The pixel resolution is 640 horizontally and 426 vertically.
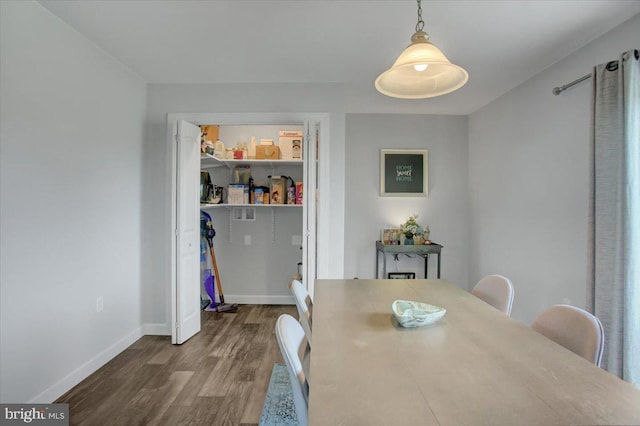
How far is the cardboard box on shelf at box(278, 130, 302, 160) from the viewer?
3.81m

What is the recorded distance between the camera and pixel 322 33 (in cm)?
233

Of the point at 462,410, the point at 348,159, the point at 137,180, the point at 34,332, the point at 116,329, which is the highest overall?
the point at 348,159

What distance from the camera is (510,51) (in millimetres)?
2594

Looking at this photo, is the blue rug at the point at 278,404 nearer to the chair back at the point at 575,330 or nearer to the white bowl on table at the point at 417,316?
the white bowl on table at the point at 417,316

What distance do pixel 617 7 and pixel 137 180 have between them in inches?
152

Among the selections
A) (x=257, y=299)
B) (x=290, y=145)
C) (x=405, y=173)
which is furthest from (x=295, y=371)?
(x=405, y=173)

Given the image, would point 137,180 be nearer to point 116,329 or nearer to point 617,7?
point 116,329

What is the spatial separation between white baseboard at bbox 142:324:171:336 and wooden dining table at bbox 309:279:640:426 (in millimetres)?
2402

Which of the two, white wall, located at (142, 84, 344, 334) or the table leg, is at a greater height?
white wall, located at (142, 84, 344, 334)

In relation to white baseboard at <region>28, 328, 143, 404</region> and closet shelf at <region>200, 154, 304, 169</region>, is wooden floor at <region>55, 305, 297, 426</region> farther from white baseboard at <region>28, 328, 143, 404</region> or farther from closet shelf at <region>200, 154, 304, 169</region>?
closet shelf at <region>200, 154, 304, 169</region>

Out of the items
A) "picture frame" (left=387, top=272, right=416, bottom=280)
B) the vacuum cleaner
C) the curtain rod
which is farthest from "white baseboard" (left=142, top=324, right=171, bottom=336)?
the curtain rod

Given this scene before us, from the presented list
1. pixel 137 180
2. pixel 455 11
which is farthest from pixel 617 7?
pixel 137 180

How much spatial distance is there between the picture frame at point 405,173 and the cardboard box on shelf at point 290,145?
4.02ft

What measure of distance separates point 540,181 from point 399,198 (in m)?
1.71
